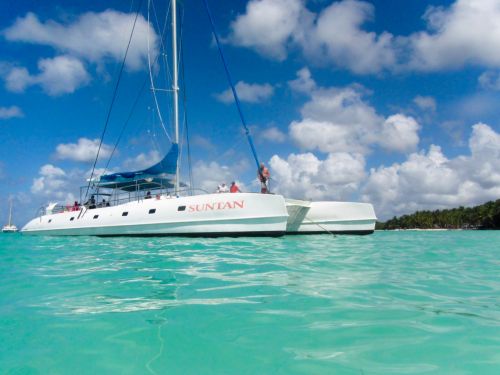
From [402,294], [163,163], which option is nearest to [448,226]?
[163,163]

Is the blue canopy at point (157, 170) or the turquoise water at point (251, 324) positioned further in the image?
the blue canopy at point (157, 170)

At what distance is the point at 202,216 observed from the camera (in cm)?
1371

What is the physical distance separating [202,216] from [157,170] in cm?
525

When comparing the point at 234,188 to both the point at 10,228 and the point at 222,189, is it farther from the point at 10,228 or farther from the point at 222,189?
the point at 10,228

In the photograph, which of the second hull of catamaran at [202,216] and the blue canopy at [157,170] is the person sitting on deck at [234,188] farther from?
the blue canopy at [157,170]

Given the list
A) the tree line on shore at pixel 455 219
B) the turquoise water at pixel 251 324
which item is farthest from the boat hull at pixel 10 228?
the tree line on shore at pixel 455 219

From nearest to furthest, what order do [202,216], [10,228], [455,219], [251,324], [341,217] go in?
[251,324] → [202,216] → [341,217] → [10,228] → [455,219]

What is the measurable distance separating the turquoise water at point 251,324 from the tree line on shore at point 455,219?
83089 millimetres

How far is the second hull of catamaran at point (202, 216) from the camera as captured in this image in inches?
526

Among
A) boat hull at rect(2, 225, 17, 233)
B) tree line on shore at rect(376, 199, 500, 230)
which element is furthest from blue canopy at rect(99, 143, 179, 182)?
tree line on shore at rect(376, 199, 500, 230)

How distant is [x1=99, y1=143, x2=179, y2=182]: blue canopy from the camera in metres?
17.2

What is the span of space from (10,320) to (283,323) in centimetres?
230

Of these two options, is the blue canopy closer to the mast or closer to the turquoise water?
the mast

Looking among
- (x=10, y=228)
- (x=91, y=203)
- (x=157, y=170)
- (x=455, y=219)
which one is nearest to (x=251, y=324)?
(x=157, y=170)
